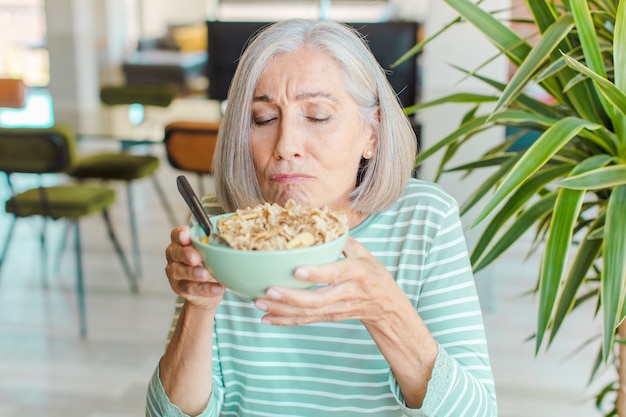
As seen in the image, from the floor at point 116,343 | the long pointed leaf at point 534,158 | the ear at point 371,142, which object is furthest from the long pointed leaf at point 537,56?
the floor at point 116,343

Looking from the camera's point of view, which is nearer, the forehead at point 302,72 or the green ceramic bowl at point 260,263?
the green ceramic bowl at point 260,263

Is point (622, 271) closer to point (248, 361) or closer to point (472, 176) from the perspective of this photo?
point (248, 361)

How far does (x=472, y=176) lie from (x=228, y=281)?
2.70 meters

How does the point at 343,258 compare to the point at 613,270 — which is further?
the point at 613,270

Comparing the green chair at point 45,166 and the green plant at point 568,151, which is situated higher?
the green plant at point 568,151

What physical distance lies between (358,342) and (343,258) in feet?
0.54

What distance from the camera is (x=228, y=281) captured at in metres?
0.90

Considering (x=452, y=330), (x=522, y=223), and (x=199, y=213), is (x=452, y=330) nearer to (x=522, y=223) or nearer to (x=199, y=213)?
(x=199, y=213)

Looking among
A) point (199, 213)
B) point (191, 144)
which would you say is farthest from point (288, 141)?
point (191, 144)

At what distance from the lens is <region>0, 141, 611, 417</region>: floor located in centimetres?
289

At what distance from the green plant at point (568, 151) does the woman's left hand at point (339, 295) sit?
508 mm

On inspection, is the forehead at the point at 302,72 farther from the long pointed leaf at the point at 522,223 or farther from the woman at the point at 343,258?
the long pointed leaf at the point at 522,223

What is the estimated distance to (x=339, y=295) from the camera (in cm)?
94

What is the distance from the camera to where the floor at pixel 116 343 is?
114 inches
